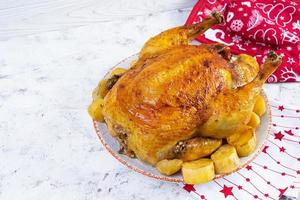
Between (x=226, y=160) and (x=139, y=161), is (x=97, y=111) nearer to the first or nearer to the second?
(x=139, y=161)

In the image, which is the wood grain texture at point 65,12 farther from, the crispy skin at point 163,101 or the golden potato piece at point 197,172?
the golden potato piece at point 197,172

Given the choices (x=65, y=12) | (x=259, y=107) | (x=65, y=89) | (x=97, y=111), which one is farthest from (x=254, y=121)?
(x=65, y=12)

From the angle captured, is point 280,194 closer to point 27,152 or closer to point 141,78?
point 141,78

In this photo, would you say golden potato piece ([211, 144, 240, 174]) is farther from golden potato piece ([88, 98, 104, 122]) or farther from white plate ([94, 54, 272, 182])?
golden potato piece ([88, 98, 104, 122])

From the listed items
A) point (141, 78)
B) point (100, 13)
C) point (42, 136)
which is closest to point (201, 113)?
point (141, 78)

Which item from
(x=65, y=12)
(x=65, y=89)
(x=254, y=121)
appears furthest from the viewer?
(x=65, y=12)

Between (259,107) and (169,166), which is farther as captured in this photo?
(259,107)

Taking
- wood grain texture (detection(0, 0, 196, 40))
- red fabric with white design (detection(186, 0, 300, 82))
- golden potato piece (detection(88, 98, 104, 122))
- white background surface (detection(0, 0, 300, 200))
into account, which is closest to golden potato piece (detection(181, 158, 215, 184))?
white background surface (detection(0, 0, 300, 200))
